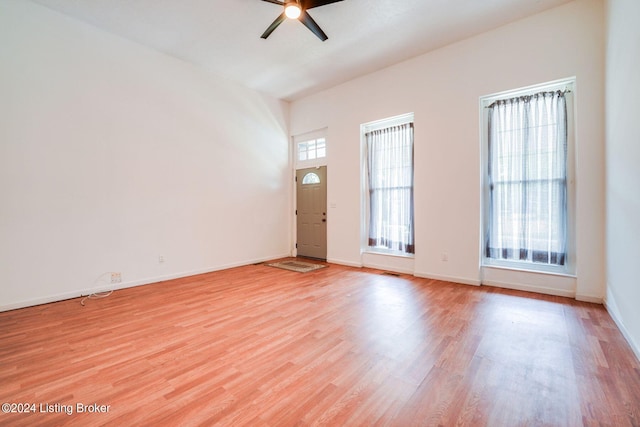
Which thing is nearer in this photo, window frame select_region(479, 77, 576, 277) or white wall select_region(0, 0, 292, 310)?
white wall select_region(0, 0, 292, 310)

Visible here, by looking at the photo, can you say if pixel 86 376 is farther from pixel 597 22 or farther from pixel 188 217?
pixel 597 22

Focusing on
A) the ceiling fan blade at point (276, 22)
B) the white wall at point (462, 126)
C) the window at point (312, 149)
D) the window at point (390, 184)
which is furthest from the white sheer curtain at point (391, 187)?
the ceiling fan blade at point (276, 22)

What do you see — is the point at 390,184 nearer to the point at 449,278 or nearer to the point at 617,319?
the point at 449,278

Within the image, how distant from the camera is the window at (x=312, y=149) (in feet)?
19.6

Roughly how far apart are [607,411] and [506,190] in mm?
2923

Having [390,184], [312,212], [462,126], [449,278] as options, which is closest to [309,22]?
[462,126]

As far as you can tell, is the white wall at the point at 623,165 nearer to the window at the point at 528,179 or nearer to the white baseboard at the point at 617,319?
the white baseboard at the point at 617,319

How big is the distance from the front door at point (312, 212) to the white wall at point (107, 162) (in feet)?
4.24

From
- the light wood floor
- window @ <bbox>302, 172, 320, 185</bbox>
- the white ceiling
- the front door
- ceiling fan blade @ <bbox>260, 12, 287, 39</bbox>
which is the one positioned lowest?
the light wood floor

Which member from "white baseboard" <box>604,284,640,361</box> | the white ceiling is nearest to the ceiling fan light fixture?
the white ceiling

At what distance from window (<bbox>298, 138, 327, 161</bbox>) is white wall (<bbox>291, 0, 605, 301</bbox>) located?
364 mm

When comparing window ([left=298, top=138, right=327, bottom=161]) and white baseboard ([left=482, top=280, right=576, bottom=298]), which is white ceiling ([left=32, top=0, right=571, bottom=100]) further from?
white baseboard ([left=482, top=280, right=576, bottom=298])

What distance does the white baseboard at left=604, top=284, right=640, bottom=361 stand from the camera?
204cm

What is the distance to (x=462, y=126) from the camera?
Result: 4.00 meters
